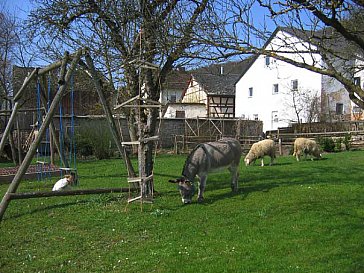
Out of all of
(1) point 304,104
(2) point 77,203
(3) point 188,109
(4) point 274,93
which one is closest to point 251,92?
(4) point 274,93

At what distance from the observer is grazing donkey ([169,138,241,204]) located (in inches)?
449

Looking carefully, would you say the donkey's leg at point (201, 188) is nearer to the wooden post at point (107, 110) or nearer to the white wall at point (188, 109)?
the wooden post at point (107, 110)

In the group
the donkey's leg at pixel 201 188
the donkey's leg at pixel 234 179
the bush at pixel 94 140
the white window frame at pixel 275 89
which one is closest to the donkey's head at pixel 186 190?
the donkey's leg at pixel 201 188

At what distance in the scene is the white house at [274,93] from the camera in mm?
44656

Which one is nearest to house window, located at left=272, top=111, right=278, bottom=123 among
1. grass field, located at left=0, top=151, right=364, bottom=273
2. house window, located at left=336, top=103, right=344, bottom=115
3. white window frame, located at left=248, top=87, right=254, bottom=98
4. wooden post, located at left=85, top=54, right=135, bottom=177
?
white window frame, located at left=248, top=87, right=254, bottom=98

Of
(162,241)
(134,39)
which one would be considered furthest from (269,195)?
(134,39)

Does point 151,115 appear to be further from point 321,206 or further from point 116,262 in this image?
point 116,262

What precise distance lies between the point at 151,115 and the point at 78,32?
14.2 ft

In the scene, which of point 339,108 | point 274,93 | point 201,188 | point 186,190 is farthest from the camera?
point 274,93

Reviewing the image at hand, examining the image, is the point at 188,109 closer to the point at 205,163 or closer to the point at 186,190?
the point at 205,163

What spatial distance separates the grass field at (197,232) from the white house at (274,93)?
105 feet

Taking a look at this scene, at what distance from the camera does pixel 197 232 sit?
8531 mm

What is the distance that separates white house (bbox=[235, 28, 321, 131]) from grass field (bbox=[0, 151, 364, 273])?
31.9 metres

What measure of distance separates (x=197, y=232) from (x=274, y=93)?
1680 inches
